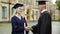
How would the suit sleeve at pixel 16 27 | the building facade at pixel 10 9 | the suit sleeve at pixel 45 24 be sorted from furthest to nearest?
the building facade at pixel 10 9 → the suit sleeve at pixel 16 27 → the suit sleeve at pixel 45 24

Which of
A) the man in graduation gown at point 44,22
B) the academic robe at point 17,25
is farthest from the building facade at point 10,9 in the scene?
the man in graduation gown at point 44,22

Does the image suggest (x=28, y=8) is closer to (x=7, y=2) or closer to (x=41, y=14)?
(x=7, y=2)

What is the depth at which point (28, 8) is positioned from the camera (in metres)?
25.9

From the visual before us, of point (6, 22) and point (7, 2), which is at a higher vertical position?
point (7, 2)

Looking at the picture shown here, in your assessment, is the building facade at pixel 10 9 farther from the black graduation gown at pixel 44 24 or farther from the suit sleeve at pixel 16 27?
the black graduation gown at pixel 44 24

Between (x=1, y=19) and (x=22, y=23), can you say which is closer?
(x=22, y=23)

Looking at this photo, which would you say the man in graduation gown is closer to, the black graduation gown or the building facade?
the black graduation gown

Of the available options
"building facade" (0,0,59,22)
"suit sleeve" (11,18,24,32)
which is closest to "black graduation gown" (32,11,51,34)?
"suit sleeve" (11,18,24,32)

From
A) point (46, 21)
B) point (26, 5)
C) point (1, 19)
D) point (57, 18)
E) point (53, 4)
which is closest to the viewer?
point (46, 21)

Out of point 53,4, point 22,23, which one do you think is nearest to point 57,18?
point 53,4

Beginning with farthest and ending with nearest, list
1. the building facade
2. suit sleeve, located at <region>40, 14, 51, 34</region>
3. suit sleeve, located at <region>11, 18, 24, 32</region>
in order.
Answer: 1. the building facade
2. suit sleeve, located at <region>11, 18, 24, 32</region>
3. suit sleeve, located at <region>40, 14, 51, 34</region>

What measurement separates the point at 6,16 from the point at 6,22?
0.56 metres

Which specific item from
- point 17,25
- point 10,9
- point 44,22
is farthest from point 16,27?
point 10,9

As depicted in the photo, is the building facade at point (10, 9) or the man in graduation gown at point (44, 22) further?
the building facade at point (10, 9)
